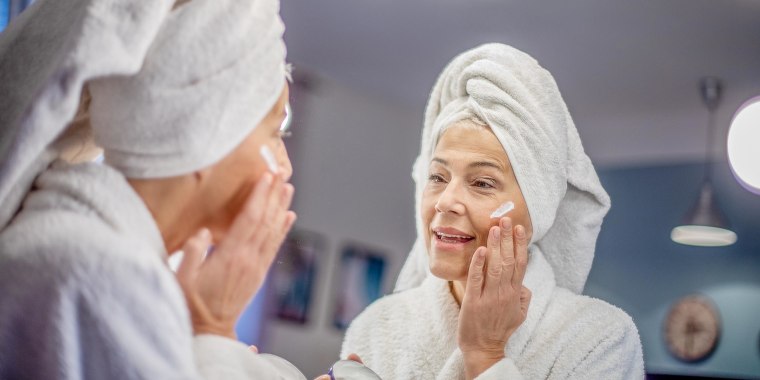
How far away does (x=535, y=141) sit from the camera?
A: 3.84 feet

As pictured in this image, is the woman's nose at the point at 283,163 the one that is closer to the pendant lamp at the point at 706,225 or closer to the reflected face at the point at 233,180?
the reflected face at the point at 233,180

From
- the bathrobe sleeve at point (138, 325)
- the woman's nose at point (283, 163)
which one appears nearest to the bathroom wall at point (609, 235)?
the woman's nose at point (283, 163)

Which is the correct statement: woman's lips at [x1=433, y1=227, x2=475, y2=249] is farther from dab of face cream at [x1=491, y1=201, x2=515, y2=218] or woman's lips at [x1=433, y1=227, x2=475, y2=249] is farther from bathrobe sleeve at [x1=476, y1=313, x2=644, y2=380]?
bathrobe sleeve at [x1=476, y1=313, x2=644, y2=380]

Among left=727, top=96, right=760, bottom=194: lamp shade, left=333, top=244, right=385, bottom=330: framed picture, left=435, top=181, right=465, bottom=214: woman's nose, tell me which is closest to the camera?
left=435, top=181, right=465, bottom=214: woman's nose

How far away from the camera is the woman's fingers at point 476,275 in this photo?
109 centimetres

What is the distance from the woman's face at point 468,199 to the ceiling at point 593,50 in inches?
93.6

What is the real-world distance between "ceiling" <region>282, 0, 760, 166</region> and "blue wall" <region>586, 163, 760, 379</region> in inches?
6.9

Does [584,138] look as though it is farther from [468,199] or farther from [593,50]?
[468,199]

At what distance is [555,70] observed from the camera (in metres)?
4.08

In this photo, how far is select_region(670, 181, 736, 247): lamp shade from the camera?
3.72 metres

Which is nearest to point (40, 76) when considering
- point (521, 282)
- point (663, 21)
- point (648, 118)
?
point (521, 282)

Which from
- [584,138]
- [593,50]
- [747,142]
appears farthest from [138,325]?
[584,138]

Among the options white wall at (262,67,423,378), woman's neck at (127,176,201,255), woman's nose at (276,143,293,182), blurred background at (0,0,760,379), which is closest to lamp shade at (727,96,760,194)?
blurred background at (0,0,760,379)

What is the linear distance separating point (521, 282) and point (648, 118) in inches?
148
